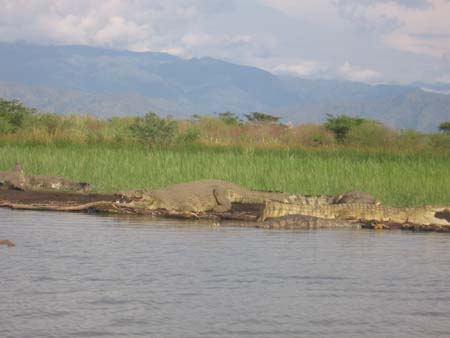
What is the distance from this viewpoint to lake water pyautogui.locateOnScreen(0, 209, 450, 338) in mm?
5773

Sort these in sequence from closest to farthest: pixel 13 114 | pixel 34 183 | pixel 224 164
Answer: pixel 34 183, pixel 224 164, pixel 13 114

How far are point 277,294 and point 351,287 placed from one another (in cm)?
76

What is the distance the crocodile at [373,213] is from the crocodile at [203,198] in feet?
1.84

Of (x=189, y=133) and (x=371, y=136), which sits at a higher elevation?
(x=371, y=136)

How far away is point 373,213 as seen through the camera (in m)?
12.0

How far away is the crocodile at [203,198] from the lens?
13.3m

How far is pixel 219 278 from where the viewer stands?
7387 mm

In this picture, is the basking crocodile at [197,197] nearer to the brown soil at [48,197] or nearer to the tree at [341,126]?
the brown soil at [48,197]

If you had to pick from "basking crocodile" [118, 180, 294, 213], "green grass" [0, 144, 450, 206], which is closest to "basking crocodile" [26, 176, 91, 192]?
"green grass" [0, 144, 450, 206]

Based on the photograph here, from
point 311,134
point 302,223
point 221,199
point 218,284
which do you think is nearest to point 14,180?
point 221,199

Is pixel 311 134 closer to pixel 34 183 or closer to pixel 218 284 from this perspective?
pixel 34 183

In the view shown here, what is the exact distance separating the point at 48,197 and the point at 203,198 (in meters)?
2.90

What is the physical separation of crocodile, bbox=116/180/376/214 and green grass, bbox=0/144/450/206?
4.64 feet

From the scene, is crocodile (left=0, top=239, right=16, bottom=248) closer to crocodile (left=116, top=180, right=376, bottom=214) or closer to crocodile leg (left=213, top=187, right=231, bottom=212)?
crocodile (left=116, top=180, right=376, bottom=214)
